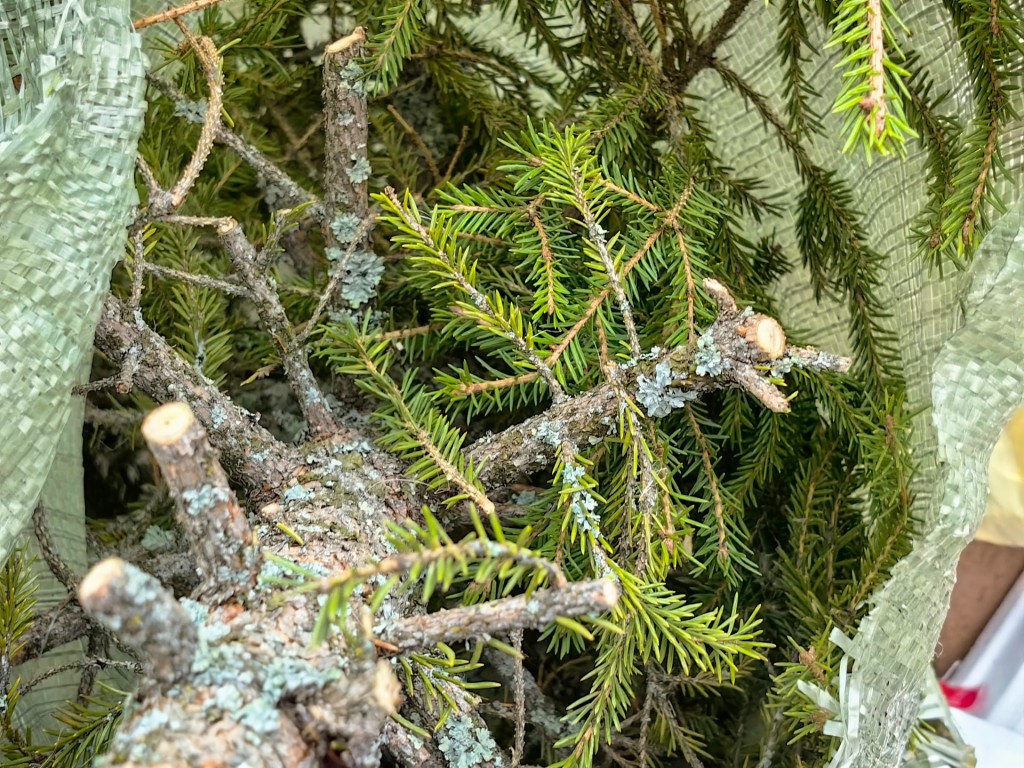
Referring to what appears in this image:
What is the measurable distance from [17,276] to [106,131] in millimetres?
84

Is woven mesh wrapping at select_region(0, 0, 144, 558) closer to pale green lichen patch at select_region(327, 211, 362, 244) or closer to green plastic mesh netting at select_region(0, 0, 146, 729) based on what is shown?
green plastic mesh netting at select_region(0, 0, 146, 729)

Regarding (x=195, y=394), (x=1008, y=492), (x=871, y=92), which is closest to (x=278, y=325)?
(x=195, y=394)

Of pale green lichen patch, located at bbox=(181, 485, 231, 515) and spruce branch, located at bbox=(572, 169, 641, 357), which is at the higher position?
spruce branch, located at bbox=(572, 169, 641, 357)

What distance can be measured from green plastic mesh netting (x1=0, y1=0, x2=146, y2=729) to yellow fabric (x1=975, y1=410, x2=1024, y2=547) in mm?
992

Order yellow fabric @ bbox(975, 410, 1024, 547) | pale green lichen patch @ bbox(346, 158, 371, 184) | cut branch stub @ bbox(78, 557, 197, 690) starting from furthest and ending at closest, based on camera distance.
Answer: yellow fabric @ bbox(975, 410, 1024, 547) → pale green lichen patch @ bbox(346, 158, 371, 184) → cut branch stub @ bbox(78, 557, 197, 690)

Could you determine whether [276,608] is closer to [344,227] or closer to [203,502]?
[203,502]

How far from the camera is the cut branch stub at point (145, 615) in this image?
10.9 inches

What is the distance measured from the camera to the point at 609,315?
0.53 m

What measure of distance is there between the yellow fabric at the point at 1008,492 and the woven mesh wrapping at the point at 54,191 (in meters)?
0.99

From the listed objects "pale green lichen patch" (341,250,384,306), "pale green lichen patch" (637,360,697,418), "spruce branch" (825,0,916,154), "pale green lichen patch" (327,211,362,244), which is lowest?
"pale green lichen patch" (341,250,384,306)

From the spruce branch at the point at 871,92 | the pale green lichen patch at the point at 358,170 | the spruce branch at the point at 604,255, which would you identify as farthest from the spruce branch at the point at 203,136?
the spruce branch at the point at 871,92

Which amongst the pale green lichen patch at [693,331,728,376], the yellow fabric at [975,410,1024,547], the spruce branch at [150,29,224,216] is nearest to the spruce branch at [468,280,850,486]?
the pale green lichen patch at [693,331,728,376]

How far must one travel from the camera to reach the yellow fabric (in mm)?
960

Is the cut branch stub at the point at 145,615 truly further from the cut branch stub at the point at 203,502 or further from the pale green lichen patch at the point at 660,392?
the pale green lichen patch at the point at 660,392
